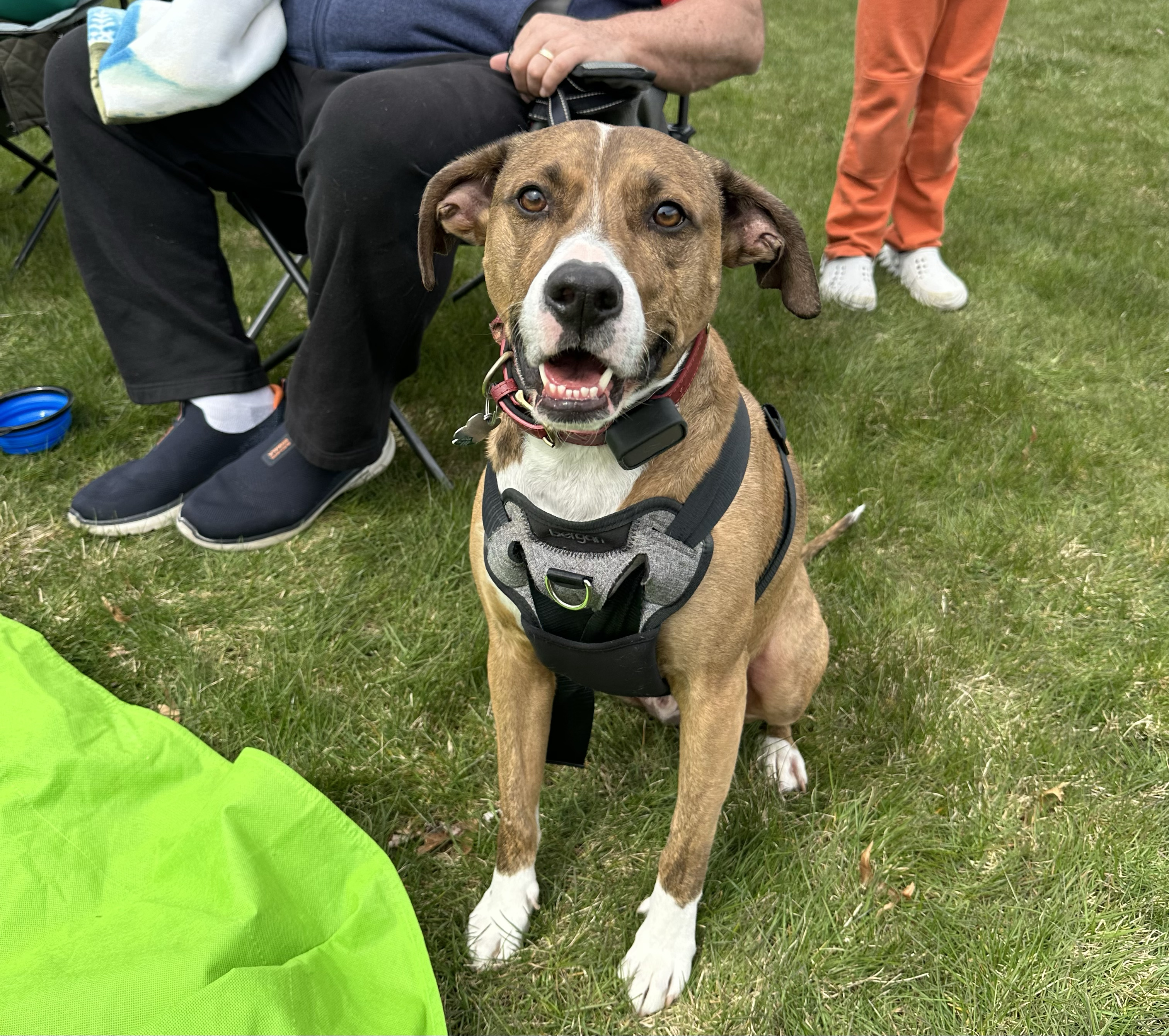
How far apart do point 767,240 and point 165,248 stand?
2.24 metres

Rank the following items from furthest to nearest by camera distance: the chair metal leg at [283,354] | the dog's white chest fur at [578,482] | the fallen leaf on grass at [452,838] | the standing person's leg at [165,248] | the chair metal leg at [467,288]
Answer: the chair metal leg at [467,288] < the chair metal leg at [283,354] < the standing person's leg at [165,248] < the fallen leaf on grass at [452,838] < the dog's white chest fur at [578,482]

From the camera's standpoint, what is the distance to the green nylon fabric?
4.86 feet

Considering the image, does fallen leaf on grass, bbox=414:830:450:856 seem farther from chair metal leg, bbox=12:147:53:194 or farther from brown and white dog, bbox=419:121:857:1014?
chair metal leg, bbox=12:147:53:194

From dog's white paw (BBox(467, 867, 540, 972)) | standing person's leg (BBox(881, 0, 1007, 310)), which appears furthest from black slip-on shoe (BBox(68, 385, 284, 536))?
standing person's leg (BBox(881, 0, 1007, 310))

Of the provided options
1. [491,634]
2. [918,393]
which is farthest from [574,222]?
[918,393]

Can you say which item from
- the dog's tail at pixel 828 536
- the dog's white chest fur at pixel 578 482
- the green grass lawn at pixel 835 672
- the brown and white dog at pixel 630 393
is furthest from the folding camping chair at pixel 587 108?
the dog's tail at pixel 828 536

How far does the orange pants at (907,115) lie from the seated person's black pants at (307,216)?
2.58 metres

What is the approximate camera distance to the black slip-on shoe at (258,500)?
3.06 metres

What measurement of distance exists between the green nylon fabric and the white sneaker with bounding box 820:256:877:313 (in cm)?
404

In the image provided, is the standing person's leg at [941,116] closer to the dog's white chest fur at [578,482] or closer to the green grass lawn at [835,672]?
the green grass lawn at [835,672]

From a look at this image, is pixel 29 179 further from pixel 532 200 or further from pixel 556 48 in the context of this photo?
pixel 532 200

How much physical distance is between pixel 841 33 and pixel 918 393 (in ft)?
31.5

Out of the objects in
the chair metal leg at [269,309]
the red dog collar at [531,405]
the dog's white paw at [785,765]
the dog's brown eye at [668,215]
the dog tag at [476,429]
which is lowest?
the dog's white paw at [785,765]

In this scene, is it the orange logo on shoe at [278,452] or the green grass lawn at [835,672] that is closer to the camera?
the green grass lawn at [835,672]
